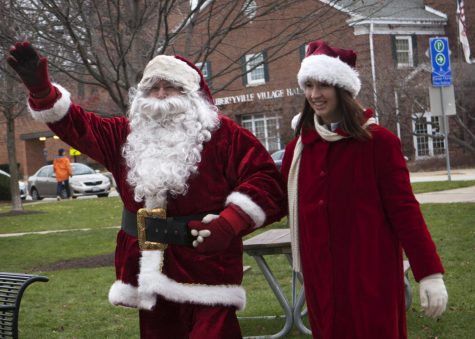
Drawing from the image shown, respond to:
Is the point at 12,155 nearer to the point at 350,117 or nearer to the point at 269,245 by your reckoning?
the point at 269,245

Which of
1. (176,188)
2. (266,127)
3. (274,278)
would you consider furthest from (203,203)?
(266,127)

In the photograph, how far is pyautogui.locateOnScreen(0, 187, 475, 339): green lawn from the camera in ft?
21.6

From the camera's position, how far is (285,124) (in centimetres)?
3303

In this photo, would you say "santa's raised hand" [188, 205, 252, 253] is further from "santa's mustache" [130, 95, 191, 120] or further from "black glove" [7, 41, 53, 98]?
"black glove" [7, 41, 53, 98]

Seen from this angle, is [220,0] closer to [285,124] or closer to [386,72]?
[386,72]

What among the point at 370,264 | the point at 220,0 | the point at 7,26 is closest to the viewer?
the point at 370,264

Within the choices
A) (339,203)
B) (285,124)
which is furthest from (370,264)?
(285,124)

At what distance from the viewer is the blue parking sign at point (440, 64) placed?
16.9 metres

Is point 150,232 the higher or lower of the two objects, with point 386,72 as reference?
lower

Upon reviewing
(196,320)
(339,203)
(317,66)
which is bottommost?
(196,320)

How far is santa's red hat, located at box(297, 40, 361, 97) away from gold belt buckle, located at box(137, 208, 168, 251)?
1.02m

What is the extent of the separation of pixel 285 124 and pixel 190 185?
28759mm

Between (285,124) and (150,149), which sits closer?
(150,149)

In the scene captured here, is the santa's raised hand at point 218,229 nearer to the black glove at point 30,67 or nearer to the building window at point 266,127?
the black glove at point 30,67
